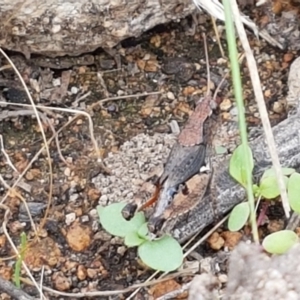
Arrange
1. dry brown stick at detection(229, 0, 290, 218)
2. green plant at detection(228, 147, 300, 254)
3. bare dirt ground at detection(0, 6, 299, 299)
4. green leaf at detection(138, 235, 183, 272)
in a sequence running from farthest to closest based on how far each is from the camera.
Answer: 1. bare dirt ground at detection(0, 6, 299, 299)
2. green leaf at detection(138, 235, 183, 272)
3. green plant at detection(228, 147, 300, 254)
4. dry brown stick at detection(229, 0, 290, 218)

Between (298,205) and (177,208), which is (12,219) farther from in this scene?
(298,205)

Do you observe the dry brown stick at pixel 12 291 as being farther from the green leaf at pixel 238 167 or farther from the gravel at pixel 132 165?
the green leaf at pixel 238 167

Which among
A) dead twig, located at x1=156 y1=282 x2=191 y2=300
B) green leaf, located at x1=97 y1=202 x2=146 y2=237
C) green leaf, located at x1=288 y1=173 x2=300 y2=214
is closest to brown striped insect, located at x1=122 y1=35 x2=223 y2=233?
green leaf, located at x1=97 y1=202 x2=146 y2=237

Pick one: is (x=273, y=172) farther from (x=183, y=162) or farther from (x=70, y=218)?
(x=70, y=218)

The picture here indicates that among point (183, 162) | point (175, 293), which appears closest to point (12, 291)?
point (175, 293)

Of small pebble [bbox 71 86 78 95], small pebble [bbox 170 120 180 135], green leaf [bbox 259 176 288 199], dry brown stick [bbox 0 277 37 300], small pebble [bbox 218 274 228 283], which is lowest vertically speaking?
small pebble [bbox 218 274 228 283]

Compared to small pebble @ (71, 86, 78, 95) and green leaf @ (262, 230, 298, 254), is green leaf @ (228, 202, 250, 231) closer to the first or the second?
green leaf @ (262, 230, 298, 254)

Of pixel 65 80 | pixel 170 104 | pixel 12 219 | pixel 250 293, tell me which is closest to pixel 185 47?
pixel 170 104
